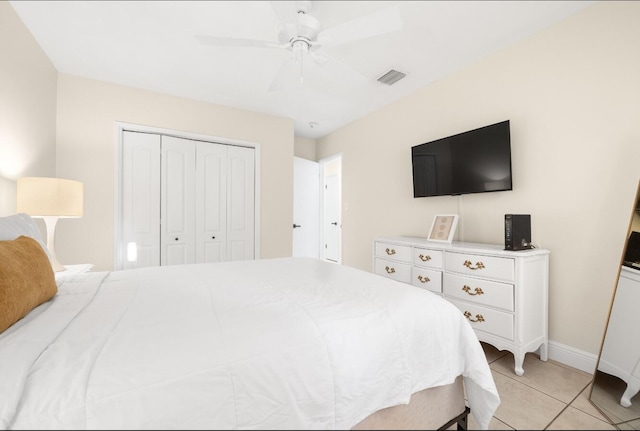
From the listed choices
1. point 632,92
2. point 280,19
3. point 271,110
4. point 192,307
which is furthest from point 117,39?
point 632,92

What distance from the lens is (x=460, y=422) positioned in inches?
34.0

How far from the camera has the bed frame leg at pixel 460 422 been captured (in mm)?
834

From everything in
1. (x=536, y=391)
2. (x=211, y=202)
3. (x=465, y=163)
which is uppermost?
(x=465, y=163)

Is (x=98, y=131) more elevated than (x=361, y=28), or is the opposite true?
(x=361, y=28)

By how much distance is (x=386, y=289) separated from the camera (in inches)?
45.7

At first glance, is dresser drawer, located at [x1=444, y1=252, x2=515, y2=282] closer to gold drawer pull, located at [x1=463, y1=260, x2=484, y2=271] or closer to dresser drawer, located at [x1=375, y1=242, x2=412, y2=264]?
gold drawer pull, located at [x1=463, y1=260, x2=484, y2=271]

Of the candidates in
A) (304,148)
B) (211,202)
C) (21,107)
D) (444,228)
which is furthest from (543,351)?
(21,107)

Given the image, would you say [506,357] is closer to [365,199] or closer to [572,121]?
[572,121]

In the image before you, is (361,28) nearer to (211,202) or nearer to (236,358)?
(236,358)

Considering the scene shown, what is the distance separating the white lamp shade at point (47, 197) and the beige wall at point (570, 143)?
309cm

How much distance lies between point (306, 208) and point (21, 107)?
127 inches

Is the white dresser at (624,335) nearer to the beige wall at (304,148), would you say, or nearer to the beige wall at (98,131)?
the beige wall at (98,131)

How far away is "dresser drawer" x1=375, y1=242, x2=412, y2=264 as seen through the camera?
2451mm

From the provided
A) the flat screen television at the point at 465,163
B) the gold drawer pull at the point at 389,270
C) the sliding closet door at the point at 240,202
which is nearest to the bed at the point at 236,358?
the gold drawer pull at the point at 389,270
